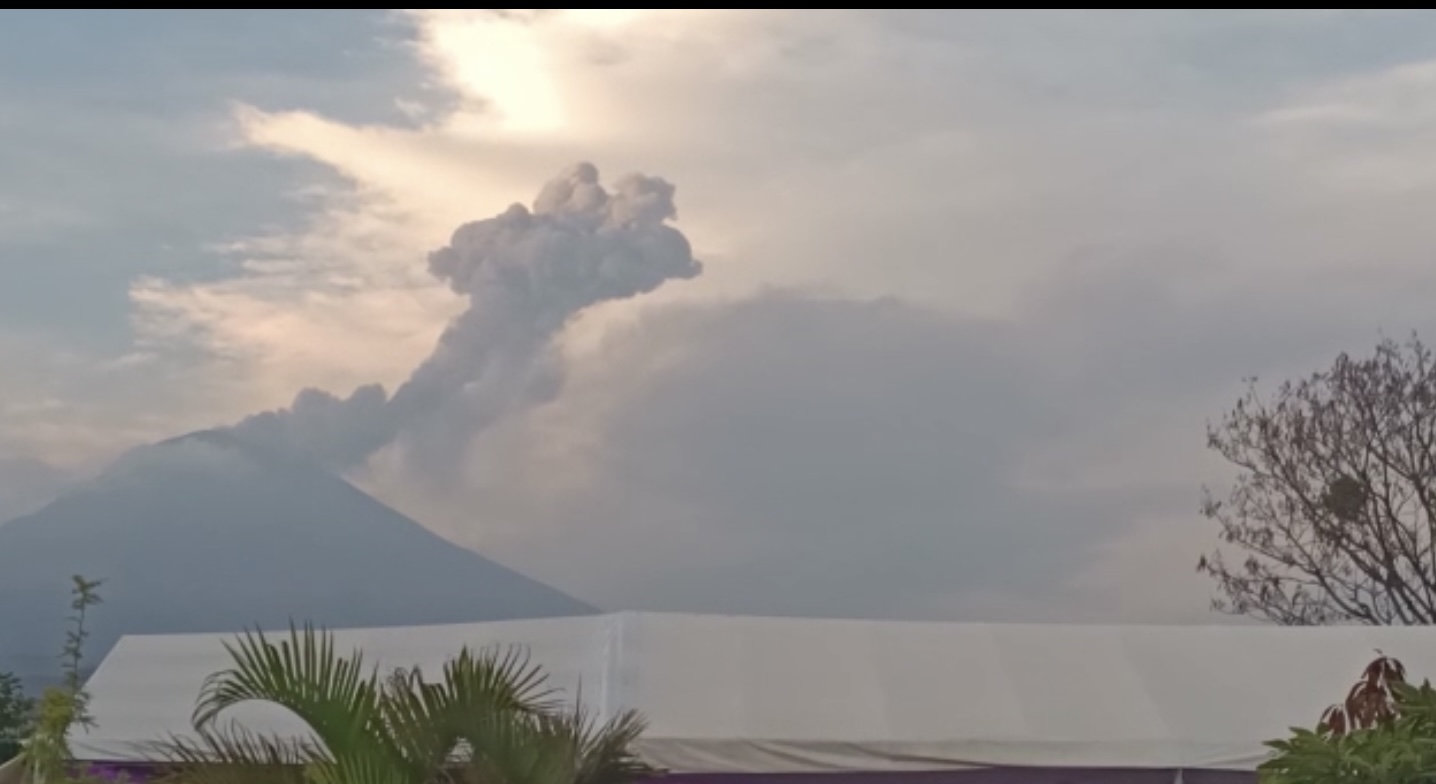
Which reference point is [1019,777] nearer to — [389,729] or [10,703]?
[389,729]

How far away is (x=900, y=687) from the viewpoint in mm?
13188

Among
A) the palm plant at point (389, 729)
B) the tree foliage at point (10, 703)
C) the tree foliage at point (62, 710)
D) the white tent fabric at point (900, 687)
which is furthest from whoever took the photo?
the tree foliage at point (10, 703)

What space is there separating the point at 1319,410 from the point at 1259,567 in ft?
6.79

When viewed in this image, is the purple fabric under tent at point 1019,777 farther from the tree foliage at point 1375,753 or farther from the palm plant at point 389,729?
the palm plant at point 389,729

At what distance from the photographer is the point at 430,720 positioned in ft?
21.8

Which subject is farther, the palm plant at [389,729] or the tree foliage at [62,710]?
the tree foliage at [62,710]

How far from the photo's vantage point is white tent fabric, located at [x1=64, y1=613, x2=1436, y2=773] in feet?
40.9

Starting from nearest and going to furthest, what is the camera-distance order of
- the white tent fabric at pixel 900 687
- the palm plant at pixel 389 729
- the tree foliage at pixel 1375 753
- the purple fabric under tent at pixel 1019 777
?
the tree foliage at pixel 1375 753 < the palm plant at pixel 389 729 < the white tent fabric at pixel 900 687 < the purple fabric under tent at pixel 1019 777

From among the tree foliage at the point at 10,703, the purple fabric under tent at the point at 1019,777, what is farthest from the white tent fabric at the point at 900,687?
the tree foliage at the point at 10,703

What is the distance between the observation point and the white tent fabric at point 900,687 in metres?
12.5

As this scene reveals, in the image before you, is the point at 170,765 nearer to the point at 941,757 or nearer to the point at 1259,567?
the point at 941,757

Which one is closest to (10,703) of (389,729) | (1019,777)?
Answer: (1019,777)

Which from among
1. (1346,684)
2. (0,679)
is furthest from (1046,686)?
(0,679)

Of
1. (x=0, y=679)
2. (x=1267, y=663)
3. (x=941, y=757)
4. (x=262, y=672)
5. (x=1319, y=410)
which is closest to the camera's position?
(x=262, y=672)
